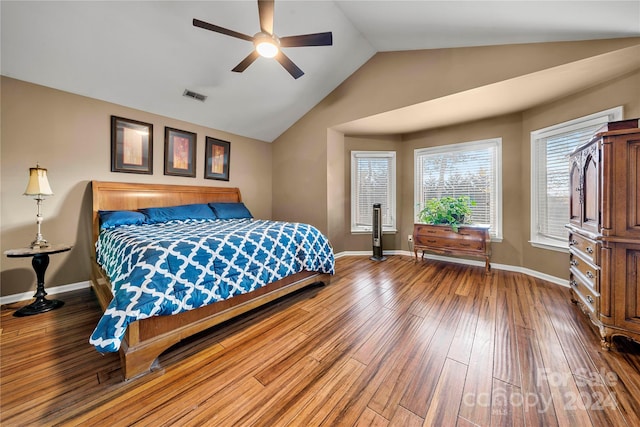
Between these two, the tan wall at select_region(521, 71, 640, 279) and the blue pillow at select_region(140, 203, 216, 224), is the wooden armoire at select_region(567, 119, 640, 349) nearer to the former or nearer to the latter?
the tan wall at select_region(521, 71, 640, 279)

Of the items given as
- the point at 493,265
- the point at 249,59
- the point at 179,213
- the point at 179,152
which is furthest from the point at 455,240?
the point at 179,152

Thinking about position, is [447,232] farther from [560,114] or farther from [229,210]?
[229,210]

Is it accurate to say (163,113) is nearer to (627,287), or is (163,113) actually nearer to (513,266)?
(627,287)

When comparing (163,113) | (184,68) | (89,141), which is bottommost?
(89,141)

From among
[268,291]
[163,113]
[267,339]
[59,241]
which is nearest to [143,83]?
[163,113]

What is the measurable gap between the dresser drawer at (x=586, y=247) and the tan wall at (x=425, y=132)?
3.06 ft

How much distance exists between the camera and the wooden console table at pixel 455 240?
349cm

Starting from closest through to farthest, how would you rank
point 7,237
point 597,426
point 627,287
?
1. point 597,426
2. point 627,287
3. point 7,237

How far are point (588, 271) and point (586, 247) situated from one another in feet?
0.71

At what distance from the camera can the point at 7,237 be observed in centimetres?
256

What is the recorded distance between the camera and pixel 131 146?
11.0ft

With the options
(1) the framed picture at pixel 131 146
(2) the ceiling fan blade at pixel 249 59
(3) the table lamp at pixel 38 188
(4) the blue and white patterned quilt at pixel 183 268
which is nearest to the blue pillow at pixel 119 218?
(4) the blue and white patterned quilt at pixel 183 268

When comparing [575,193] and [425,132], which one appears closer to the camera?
[575,193]

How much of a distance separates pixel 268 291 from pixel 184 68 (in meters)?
3.07
